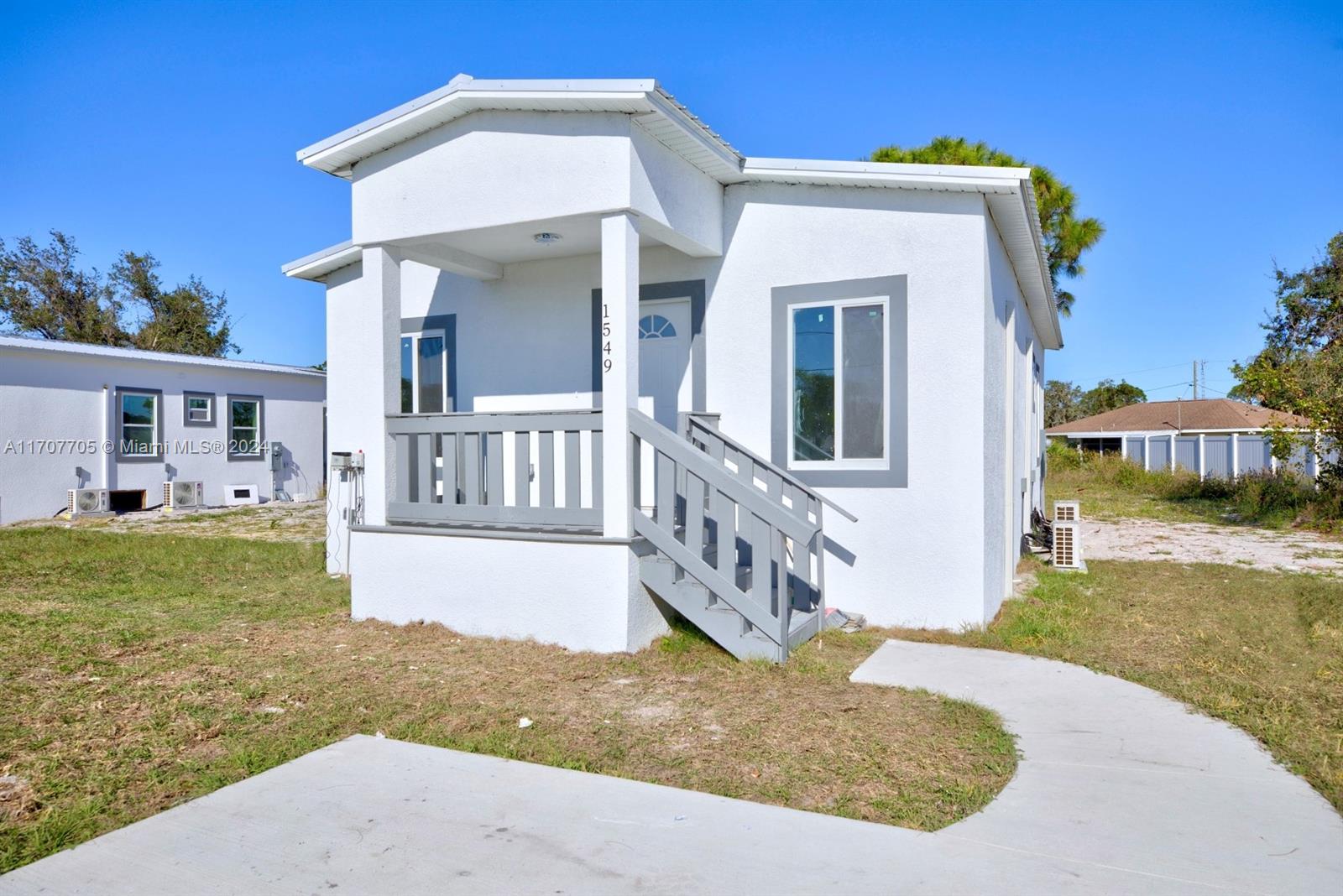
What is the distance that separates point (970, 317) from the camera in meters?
6.78

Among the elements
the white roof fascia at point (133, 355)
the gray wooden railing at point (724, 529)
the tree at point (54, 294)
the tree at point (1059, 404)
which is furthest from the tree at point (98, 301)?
the tree at point (1059, 404)

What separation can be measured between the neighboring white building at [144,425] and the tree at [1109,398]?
164 ft

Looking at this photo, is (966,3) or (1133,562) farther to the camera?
(1133,562)

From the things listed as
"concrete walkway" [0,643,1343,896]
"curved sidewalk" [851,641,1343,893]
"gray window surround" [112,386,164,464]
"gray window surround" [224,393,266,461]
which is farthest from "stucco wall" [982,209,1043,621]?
"gray window surround" [112,386,164,464]

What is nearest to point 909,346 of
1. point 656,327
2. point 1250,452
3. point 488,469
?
point 656,327

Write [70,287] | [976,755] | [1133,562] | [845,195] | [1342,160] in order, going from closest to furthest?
[976,755]
[845,195]
[1133,562]
[1342,160]
[70,287]

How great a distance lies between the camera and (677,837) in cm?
322

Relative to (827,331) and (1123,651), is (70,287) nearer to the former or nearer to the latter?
(827,331)

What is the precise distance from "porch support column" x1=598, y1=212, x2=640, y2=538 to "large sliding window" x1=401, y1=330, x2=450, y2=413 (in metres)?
3.42

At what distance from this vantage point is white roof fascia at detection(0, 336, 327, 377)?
16.5 metres

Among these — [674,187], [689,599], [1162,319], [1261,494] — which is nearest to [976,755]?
[689,599]

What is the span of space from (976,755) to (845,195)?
479 centimetres

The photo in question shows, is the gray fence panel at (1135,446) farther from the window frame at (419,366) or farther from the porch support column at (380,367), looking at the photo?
the porch support column at (380,367)

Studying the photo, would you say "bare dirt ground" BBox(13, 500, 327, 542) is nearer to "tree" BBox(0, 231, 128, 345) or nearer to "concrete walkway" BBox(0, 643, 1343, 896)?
"concrete walkway" BBox(0, 643, 1343, 896)
